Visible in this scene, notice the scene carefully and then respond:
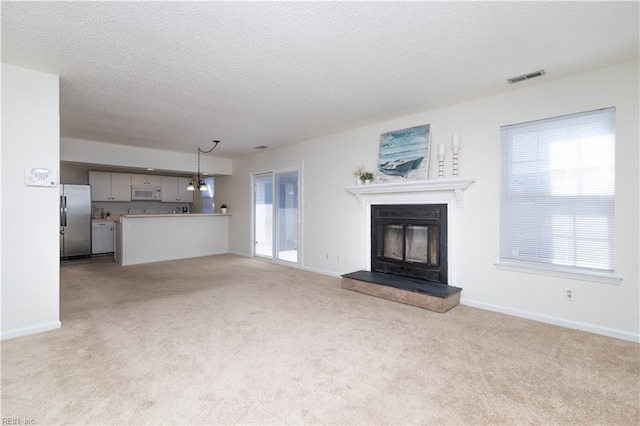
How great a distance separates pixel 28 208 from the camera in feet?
9.55

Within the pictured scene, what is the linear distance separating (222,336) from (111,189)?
268 inches

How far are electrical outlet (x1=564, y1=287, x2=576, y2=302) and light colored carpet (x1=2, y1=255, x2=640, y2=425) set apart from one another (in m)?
0.34

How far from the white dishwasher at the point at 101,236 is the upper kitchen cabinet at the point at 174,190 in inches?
59.1

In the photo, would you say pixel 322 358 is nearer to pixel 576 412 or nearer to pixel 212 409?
pixel 212 409

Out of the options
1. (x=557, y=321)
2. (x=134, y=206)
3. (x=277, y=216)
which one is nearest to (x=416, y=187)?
(x=557, y=321)

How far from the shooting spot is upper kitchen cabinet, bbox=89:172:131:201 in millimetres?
7598

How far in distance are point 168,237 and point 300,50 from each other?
19.1ft

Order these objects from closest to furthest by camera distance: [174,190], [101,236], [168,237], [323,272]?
[323,272], [168,237], [101,236], [174,190]

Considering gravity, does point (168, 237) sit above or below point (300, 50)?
below

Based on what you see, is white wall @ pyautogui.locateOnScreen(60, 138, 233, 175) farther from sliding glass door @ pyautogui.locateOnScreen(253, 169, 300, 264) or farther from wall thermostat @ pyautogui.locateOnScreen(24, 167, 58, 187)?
wall thermostat @ pyautogui.locateOnScreen(24, 167, 58, 187)

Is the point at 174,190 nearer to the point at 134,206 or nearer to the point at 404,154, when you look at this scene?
the point at 134,206

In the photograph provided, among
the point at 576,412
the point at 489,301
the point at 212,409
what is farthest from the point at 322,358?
the point at 489,301

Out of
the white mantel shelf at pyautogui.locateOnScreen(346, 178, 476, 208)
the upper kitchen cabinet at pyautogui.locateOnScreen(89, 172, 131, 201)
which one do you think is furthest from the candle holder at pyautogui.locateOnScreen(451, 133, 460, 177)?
the upper kitchen cabinet at pyautogui.locateOnScreen(89, 172, 131, 201)

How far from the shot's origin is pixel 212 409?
1.82m
